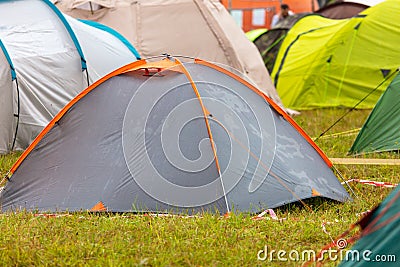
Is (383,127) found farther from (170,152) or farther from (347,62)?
(347,62)

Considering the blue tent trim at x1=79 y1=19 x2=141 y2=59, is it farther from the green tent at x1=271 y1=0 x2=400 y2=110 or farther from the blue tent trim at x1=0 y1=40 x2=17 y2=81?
the green tent at x1=271 y1=0 x2=400 y2=110

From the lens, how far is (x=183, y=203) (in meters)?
4.97

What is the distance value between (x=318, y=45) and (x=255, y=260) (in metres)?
7.96

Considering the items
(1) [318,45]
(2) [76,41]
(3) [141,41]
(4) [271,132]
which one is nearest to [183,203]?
(4) [271,132]

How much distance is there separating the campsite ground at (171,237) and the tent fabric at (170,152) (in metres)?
0.19

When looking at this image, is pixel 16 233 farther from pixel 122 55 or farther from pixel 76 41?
pixel 122 55

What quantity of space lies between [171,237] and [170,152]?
3.09 feet

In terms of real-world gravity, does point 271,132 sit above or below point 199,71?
below

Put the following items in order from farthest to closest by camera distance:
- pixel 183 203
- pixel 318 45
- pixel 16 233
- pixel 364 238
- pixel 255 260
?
pixel 318 45
pixel 183 203
pixel 16 233
pixel 255 260
pixel 364 238

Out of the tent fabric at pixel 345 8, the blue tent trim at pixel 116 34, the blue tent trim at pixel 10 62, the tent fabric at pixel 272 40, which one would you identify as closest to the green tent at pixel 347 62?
the tent fabric at pixel 272 40

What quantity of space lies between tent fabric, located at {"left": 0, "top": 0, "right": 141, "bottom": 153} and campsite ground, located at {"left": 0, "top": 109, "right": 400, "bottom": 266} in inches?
107

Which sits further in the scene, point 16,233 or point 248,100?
point 248,100

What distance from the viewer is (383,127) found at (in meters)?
7.29

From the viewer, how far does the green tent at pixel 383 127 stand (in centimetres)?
718
